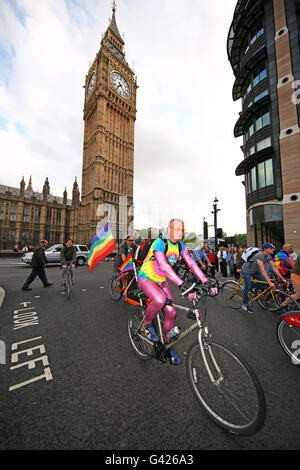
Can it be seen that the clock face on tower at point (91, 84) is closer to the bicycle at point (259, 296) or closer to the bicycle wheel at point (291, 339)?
the bicycle at point (259, 296)


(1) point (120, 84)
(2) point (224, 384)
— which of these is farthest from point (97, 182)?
(2) point (224, 384)

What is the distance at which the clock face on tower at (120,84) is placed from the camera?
4925 centimetres

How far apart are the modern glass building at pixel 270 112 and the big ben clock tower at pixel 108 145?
33437 millimetres

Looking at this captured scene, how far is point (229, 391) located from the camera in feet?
6.09

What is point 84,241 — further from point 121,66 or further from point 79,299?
point 121,66

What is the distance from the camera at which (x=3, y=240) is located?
142ft

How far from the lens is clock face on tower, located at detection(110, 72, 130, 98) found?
4925cm

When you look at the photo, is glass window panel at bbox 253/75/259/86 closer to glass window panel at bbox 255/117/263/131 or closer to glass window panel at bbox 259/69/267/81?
glass window panel at bbox 259/69/267/81

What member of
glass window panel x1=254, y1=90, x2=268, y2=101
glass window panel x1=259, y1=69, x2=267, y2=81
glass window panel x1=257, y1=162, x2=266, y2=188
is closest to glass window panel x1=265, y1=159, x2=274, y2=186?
glass window panel x1=257, y1=162, x2=266, y2=188

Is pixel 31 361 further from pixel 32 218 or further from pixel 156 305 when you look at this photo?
pixel 32 218

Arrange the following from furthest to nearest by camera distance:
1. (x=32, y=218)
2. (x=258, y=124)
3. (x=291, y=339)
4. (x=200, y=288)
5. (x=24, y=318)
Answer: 1. (x=32, y=218)
2. (x=258, y=124)
3. (x=24, y=318)
4. (x=291, y=339)
5. (x=200, y=288)

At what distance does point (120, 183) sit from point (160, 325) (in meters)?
49.7

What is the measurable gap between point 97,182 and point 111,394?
151 feet
